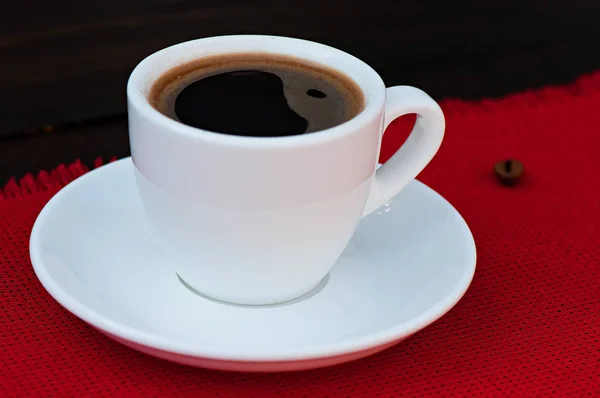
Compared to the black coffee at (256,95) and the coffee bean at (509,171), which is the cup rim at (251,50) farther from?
the coffee bean at (509,171)

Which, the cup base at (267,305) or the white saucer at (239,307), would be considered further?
the cup base at (267,305)

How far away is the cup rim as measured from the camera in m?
0.63

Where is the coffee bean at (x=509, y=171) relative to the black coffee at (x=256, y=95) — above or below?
below

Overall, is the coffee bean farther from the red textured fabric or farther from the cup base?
the cup base

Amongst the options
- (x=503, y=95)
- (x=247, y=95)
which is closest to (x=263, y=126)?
(x=247, y=95)

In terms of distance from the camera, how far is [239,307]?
0.74 metres

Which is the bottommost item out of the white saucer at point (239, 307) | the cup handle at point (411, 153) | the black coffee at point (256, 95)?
the white saucer at point (239, 307)

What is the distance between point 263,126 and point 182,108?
3.2 inches

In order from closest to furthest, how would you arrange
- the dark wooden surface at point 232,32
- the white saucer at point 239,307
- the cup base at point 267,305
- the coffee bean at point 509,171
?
the white saucer at point 239,307 → the cup base at point 267,305 → the coffee bean at point 509,171 → the dark wooden surface at point 232,32

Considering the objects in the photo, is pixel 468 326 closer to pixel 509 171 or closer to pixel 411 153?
pixel 411 153

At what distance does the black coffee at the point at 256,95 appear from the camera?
685 millimetres

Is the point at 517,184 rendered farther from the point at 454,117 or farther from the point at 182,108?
the point at 182,108

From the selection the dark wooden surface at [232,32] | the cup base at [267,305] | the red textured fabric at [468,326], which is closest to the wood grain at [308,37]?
the dark wooden surface at [232,32]

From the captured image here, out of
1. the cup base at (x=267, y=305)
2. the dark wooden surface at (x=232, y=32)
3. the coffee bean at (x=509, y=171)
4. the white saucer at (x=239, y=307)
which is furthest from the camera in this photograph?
the dark wooden surface at (x=232, y=32)
